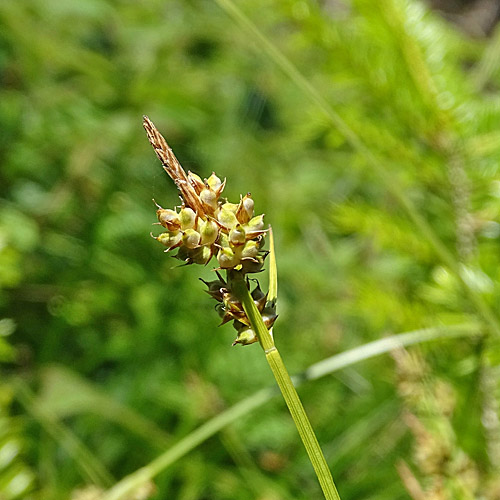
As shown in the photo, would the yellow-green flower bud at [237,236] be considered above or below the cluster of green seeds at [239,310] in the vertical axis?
above

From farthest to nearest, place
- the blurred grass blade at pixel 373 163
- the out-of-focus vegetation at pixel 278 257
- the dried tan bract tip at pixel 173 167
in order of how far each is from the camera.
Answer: the out-of-focus vegetation at pixel 278 257
the blurred grass blade at pixel 373 163
the dried tan bract tip at pixel 173 167

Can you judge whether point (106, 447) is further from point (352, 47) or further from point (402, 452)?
point (352, 47)

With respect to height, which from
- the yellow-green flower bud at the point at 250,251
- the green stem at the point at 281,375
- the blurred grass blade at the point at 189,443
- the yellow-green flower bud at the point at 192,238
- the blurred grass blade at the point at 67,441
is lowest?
the blurred grass blade at the point at 67,441

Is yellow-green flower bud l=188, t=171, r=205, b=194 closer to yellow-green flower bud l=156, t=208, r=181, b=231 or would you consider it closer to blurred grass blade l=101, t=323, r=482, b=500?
yellow-green flower bud l=156, t=208, r=181, b=231

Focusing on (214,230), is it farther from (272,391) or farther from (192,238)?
(272,391)

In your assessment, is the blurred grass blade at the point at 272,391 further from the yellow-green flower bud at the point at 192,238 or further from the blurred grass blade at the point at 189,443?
the yellow-green flower bud at the point at 192,238

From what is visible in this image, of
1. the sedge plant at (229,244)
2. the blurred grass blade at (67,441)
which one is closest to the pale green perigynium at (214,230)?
the sedge plant at (229,244)

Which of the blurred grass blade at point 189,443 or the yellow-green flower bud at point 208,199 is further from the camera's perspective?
the blurred grass blade at point 189,443
